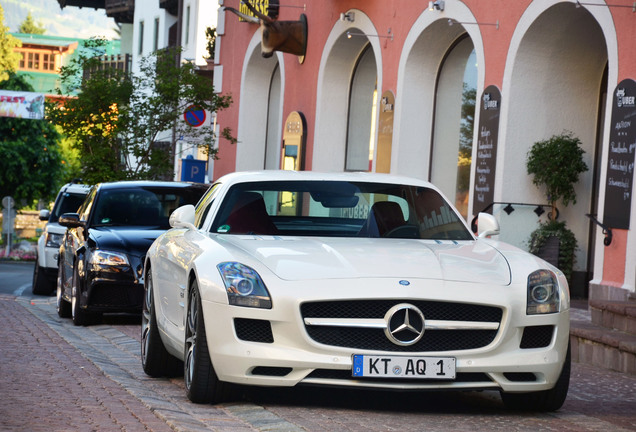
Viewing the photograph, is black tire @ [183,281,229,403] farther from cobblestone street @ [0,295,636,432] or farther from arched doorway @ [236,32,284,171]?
arched doorway @ [236,32,284,171]

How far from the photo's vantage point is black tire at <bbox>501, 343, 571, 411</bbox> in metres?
6.68

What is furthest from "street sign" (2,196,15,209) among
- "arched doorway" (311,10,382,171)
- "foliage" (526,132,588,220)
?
"foliage" (526,132,588,220)

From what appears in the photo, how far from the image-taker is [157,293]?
323 inches

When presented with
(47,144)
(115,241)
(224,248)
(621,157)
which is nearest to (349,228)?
(224,248)

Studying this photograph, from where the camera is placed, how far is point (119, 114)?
24.4 metres

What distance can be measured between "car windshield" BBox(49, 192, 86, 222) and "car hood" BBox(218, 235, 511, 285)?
14242mm

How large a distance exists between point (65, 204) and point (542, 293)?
1555 cm

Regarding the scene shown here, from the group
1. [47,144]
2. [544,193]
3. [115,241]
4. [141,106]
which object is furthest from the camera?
[47,144]

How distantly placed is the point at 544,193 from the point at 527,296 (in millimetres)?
10309

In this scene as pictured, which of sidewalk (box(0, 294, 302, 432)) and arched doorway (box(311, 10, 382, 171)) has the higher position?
→ arched doorway (box(311, 10, 382, 171))

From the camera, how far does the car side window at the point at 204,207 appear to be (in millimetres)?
8031

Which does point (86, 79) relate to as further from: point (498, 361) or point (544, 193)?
point (498, 361)

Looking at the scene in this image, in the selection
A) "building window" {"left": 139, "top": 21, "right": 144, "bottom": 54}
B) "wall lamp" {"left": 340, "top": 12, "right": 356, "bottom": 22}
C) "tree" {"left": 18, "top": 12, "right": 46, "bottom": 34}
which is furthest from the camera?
"tree" {"left": 18, "top": 12, "right": 46, "bottom": 34}

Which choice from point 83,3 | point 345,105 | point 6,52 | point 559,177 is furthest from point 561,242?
point 6,52
